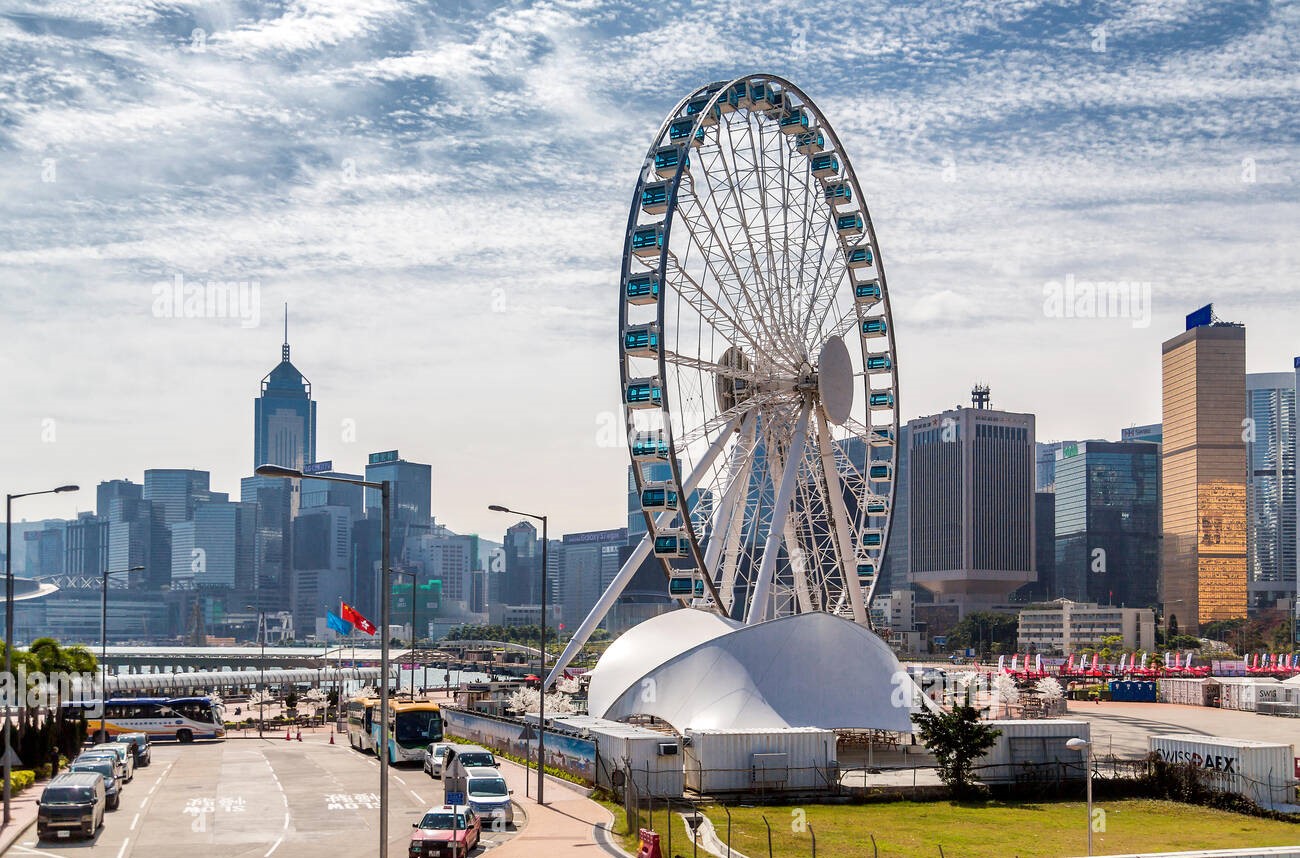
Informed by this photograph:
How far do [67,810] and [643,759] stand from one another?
18.6 m

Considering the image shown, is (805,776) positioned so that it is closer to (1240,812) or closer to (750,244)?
(1240,812)

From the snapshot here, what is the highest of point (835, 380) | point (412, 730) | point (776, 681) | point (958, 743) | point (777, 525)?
point (835, 380)

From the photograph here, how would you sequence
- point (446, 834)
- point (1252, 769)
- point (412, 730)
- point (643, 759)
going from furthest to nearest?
point (412, 730) < point (643, 759) < point (1252, 769) < point (446, 834)

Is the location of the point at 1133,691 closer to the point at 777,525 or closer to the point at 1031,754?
the point at 777,525

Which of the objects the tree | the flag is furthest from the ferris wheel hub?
the flag

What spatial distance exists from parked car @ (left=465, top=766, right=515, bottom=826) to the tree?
51.8 feet

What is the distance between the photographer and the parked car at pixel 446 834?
125 feet

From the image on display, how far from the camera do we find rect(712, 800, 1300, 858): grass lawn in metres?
41.2

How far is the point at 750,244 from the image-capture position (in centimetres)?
7362

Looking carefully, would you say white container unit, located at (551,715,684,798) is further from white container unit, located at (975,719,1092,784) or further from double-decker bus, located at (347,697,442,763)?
double-decker bus, located at (347,697,442,763)

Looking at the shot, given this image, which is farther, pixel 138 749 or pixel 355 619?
pixel 355 619

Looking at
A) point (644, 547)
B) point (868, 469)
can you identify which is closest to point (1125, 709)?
point (868, 469)

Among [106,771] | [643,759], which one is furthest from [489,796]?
[106,771]

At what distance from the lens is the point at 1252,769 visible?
166 ft
